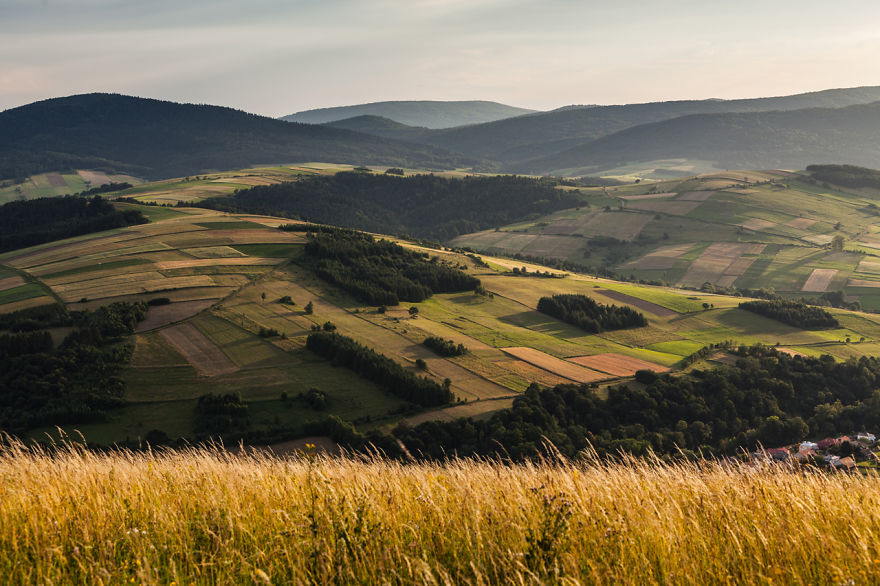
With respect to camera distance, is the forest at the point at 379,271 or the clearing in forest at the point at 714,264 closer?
the forest at the point at 379,271

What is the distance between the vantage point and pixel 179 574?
7.23m

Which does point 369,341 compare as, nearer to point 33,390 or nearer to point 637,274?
→ point 33,390

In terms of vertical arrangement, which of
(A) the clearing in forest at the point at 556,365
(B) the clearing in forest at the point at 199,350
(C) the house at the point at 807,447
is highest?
(B) the clearing in forest at the point at 199,350

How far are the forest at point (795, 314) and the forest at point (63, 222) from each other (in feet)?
537

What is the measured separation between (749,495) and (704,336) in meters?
112

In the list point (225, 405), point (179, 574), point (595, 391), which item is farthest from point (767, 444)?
point (179, 574)

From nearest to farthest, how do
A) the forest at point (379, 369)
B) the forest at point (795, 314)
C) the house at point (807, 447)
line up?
the house at point (807, 447)
the forest at point (379, 369)
the forest at point (795, 314)

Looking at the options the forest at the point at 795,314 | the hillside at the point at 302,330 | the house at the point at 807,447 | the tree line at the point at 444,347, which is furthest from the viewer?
the forest at the point at 795,314

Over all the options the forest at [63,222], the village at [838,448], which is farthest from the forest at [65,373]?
the forest at [63,222]

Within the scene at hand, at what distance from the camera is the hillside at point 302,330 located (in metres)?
72.8

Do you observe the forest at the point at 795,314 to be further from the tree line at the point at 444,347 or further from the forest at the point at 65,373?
the forest at the point at 65,373

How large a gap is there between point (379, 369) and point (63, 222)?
153m

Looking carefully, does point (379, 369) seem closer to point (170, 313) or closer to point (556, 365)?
point (556, 365)

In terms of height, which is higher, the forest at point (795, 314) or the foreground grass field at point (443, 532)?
the foreground grass field at point (443, 532)
